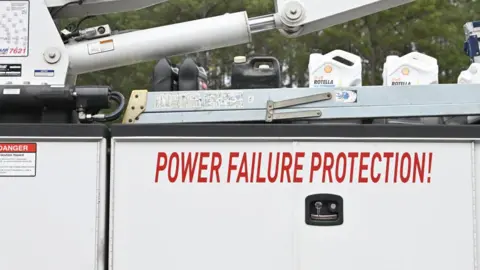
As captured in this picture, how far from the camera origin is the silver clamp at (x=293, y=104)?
9.53ft

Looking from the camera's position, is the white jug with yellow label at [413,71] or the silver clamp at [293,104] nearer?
the silver clamp at [293,104]

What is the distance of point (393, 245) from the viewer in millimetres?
2736

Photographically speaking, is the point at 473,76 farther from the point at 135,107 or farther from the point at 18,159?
the point at 18,159

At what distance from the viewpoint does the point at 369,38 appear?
34.3 ft

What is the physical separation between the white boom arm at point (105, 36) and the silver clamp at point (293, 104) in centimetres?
52

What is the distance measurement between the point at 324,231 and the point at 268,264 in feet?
0.94

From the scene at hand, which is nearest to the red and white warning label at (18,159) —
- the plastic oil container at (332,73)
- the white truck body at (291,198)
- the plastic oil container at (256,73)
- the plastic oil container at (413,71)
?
the white truck body at (291,198)

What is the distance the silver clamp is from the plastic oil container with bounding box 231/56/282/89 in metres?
0.19

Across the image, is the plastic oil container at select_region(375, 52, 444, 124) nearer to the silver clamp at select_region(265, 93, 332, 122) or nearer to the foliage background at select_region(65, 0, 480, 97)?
the silver clamp at select_region(265, 93, 332, 122)

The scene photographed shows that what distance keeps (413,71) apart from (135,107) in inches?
53.9

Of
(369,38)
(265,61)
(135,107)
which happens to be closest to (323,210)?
(265,61)

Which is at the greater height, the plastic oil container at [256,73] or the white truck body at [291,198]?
the plastic oil container at [256,73]

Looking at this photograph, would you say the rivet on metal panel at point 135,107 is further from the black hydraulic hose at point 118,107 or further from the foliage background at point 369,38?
the foliage background at point 369,38

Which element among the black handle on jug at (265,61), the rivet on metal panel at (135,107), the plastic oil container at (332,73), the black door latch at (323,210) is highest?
the black handle on jug at (265,61)
